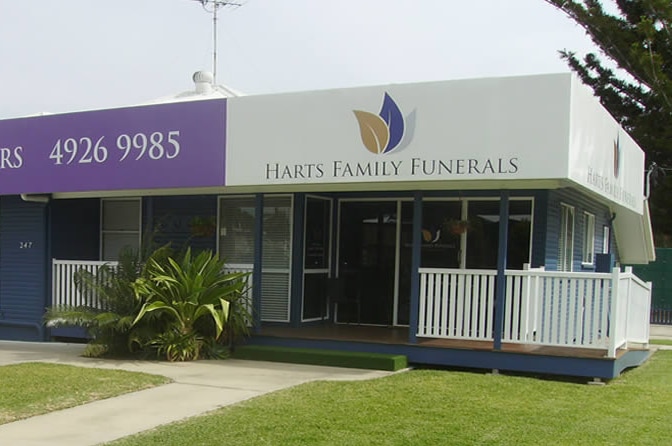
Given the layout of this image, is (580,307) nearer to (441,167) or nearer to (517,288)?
(517,288)

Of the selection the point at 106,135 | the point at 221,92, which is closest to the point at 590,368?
the point at 106,135

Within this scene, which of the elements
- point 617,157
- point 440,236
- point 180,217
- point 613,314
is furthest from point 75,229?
point 617,157

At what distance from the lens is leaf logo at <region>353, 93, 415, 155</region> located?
9.62 m

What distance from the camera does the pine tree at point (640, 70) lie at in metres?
25.1

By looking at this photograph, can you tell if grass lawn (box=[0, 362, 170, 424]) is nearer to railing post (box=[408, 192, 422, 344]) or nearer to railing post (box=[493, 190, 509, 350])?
railing post (box=[408, 192, 422, 344])

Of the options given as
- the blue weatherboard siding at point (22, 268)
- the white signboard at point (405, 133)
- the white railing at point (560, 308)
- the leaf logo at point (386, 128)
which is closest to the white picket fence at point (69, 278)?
the blue weatherboard siding at point (22, 268)

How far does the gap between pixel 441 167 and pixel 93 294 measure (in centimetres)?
554

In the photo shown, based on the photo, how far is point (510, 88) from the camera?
29.7 ft

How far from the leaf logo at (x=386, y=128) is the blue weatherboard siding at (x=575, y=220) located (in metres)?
2.75

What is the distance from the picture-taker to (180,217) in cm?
1316

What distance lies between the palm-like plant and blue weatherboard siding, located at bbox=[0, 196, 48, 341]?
11.8 ft

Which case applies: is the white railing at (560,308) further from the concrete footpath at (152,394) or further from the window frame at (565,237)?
the window frame at (565,237)

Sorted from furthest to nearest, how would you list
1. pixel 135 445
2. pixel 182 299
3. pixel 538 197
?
1. pixel 538 197
2. pixel 182 299
3. pixel 135 445

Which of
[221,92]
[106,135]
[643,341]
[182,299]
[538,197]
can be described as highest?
[221,92]
